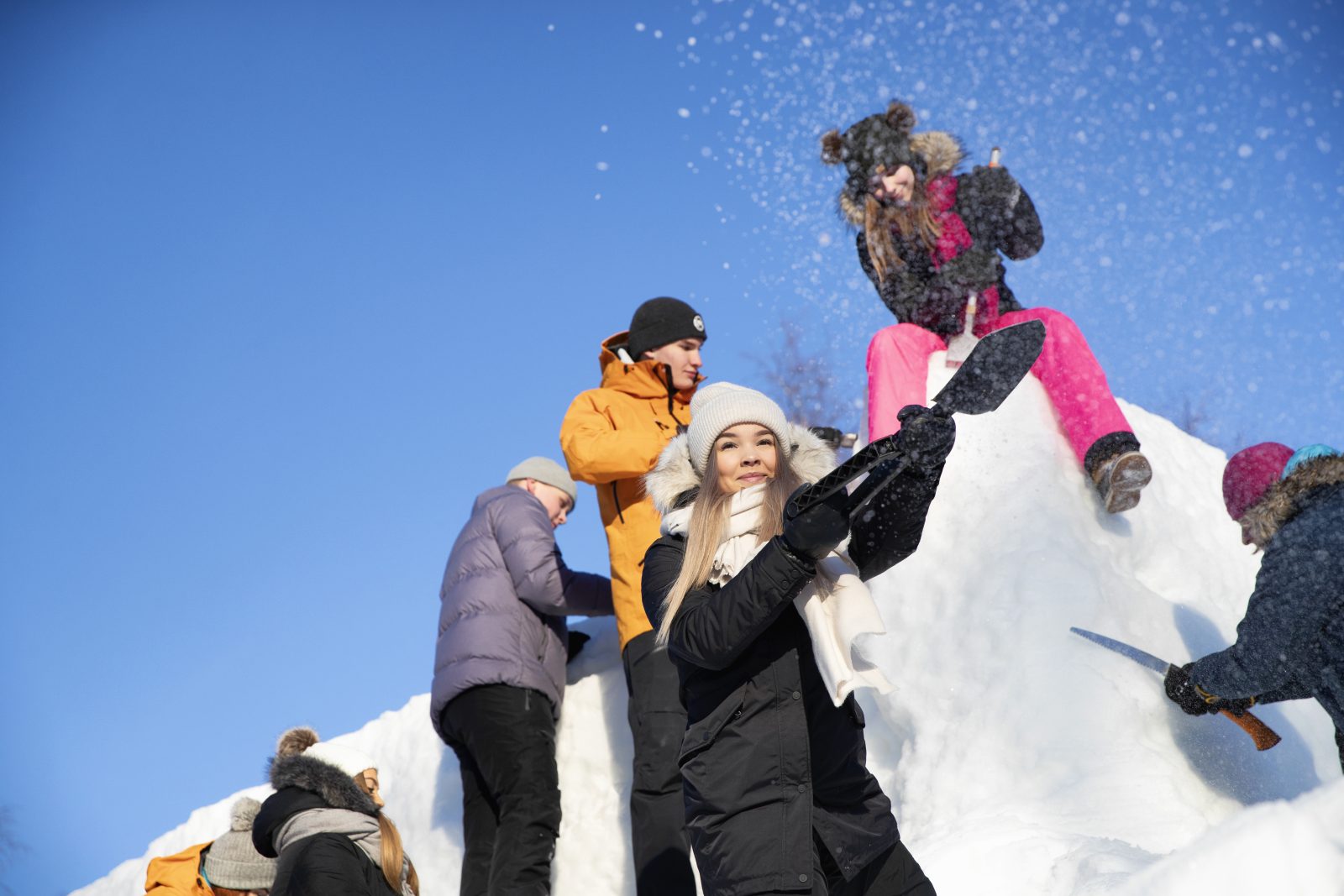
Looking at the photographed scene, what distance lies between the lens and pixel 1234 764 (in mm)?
4219

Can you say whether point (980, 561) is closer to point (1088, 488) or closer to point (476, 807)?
point (1088, 488)

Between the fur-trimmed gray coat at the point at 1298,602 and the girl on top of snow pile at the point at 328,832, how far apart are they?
2976mm

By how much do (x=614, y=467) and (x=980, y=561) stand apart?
1596mm

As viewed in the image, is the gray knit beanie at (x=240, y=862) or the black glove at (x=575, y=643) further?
the black glove at (x=575, y=643)

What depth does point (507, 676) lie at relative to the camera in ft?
15.7

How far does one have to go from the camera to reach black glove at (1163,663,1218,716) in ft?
A: 13.6

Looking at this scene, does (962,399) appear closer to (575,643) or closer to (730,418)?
(730,418)

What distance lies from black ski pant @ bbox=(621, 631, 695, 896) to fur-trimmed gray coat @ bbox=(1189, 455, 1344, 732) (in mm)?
1882

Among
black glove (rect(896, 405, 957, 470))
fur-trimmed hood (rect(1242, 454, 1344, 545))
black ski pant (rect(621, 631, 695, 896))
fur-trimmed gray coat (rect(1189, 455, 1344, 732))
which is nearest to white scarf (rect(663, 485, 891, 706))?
black glove (rect(896, 405, 957, 470))

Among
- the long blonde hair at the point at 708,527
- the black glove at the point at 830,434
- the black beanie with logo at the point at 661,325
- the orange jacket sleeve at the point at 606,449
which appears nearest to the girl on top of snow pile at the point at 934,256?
the black glove at the point at 830,434

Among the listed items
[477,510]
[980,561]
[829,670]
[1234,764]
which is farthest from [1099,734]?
[477,510]

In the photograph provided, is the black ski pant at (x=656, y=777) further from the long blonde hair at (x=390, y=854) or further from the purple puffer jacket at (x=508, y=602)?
the long blonde hair at (x=390, y=854)

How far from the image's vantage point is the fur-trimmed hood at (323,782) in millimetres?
4203

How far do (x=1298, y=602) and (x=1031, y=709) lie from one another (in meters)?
1.02
